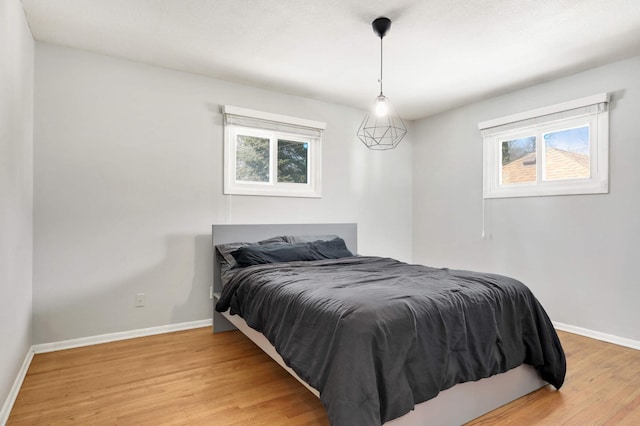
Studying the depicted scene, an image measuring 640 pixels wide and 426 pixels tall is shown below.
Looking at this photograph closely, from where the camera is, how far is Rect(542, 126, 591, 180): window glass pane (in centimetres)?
325

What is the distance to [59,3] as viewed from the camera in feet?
7.47

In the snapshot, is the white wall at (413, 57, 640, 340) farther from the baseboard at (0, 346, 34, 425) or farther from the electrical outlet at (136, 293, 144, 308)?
the baseboard at (0, 346, 34, 425)

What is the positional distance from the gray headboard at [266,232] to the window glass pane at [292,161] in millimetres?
575

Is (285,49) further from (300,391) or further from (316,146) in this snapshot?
(300,391)

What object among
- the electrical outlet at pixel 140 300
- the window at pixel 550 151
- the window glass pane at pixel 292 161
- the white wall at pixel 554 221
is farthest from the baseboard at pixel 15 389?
the window at pixel 550 151

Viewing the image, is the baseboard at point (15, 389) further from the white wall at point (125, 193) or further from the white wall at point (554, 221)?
the white wall at point (554, 221)

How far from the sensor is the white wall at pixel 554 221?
2936 millimetres

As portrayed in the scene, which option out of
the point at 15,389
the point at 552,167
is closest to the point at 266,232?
the point at 15,389

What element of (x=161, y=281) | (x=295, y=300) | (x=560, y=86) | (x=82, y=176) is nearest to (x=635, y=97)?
(x=560, y=86)

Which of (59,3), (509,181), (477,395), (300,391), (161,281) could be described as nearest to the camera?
(477,395)

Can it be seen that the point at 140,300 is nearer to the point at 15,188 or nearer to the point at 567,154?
the point at 15,188

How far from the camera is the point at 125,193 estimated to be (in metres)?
3.02

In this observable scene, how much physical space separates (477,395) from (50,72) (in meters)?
3.74

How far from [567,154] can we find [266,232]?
3.04 m
